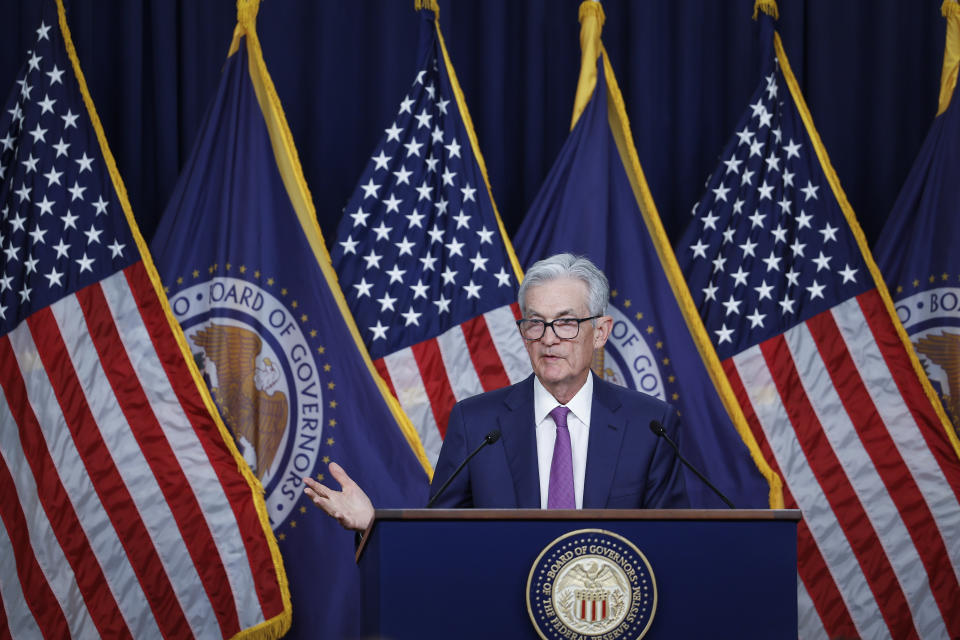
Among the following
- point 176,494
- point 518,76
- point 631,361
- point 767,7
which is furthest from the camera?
point 518,76

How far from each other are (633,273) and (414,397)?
102 cm

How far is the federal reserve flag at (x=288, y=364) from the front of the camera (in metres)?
4.15

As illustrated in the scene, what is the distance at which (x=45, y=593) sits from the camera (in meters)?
3.84

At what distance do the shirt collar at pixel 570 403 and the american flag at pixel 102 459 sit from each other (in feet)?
5.24

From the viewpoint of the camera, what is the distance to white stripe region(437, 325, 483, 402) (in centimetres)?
427

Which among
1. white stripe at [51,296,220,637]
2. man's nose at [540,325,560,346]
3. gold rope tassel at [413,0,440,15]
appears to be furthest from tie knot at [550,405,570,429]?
gold rope tassel at [413,0,440,15]

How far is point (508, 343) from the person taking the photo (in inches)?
169

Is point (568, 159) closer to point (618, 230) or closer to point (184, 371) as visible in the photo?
point (618, 230)

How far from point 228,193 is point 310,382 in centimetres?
82

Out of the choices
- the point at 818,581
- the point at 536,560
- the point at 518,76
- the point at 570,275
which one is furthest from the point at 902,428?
the point at 536,560

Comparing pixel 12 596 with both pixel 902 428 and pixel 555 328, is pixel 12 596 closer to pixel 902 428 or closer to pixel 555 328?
pixel 555 328

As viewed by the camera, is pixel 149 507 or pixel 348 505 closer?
pixel 348 505

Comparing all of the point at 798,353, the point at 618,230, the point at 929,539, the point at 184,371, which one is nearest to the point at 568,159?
the point at 618,230

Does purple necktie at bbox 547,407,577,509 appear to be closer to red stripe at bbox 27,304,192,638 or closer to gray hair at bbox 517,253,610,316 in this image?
gray hair at bbox 517,253,610,316
